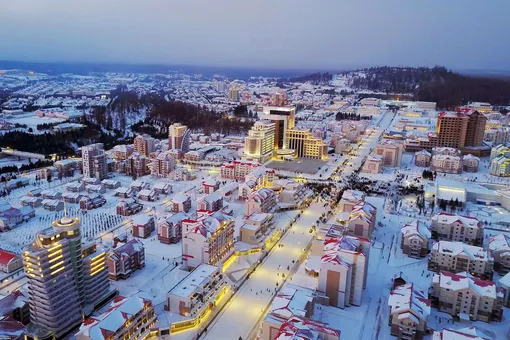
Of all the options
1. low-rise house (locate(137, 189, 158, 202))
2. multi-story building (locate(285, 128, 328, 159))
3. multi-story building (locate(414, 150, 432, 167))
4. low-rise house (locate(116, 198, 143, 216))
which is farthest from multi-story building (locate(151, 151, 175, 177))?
multi-story building (locate(414, 150, 432, 167))

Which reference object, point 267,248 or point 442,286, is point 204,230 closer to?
point 267,248

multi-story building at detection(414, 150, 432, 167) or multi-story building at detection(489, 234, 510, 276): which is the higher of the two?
multi-story building at detection(414, 150, 432, 167)

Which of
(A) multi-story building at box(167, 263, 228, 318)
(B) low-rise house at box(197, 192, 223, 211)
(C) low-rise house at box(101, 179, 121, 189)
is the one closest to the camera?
(A) multi-story building at box(167, 263, 228, 318)

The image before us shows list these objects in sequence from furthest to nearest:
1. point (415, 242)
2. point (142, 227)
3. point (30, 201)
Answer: point (30, 201)
point (142, 227)
point (415, 242)

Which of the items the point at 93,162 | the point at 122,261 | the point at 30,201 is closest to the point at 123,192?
the point at 93,162

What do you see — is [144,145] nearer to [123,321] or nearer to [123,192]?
[123,192]

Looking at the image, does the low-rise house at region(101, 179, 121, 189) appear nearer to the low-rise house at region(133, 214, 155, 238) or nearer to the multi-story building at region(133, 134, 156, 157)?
the multi-story building at region(133, 134, 156, 157)

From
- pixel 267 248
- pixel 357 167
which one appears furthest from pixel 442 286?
pixel 357 167
